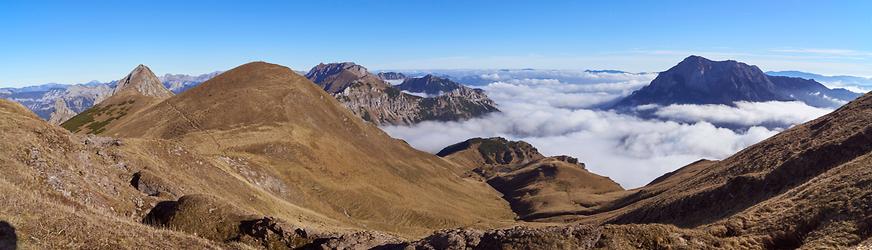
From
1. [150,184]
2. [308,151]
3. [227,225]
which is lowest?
[308,151]

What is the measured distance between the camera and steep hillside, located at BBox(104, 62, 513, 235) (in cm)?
9156

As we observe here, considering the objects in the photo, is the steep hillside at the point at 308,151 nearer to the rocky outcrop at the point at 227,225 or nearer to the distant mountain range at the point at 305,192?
the distant mountain range at the point at 305,192

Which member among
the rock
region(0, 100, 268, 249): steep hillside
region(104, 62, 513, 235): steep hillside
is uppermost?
region(0, 100, 268, 249): steep hillside

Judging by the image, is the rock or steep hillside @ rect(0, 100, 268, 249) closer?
steep hillside @ rect(0, 100, 268, 249)

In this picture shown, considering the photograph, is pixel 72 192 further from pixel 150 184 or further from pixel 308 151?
pixel 308 151

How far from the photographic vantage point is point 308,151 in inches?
4432

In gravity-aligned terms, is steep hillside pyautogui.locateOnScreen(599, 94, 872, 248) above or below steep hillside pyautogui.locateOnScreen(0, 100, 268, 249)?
below

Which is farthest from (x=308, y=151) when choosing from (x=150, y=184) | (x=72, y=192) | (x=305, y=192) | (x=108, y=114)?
(x=108, y=114)

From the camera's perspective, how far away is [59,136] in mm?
43250

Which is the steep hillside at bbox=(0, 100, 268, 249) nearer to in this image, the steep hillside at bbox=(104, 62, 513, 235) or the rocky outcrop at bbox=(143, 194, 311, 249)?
the rocky outcrop at bbox=(143, 194, 311, 249)

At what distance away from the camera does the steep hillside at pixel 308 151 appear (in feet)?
300

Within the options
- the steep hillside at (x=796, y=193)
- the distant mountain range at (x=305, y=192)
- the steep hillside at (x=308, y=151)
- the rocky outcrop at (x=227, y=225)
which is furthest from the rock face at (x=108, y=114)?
the steep hillside at (x=796, y=193)

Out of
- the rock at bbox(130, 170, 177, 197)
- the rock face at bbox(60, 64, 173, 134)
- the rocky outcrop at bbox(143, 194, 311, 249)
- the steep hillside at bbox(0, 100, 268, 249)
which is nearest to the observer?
the steep hillside at bbox(0, 100, 268, 249)

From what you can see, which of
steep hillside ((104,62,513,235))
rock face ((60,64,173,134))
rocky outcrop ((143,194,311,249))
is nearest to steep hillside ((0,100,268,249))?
rocky outcrop ((143,194,311,249))
